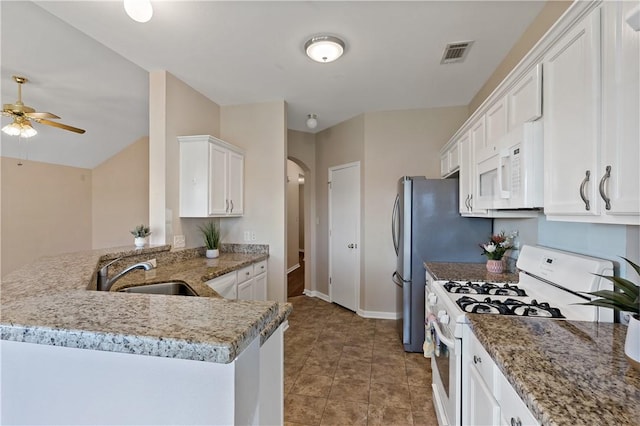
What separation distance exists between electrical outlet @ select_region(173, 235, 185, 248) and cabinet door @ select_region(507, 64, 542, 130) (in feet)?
9.64

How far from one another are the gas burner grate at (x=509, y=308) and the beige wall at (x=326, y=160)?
244 cm

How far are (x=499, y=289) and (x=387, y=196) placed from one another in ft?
6.99

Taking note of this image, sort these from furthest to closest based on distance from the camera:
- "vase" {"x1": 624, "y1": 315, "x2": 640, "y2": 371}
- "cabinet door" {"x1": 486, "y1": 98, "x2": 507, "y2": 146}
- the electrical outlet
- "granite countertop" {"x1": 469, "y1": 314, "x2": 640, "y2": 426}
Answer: the electrical outlet < "cabinet door" {"x1": 486, "y1": 98, "x2": 507, "y2": 146} < "vase" {"x1": 624, "y1": 315, "x2": 640, "y2": 371} < "granite countertop" {"x1": 469, "y1": 314, "x2": 640, "y2": 426}

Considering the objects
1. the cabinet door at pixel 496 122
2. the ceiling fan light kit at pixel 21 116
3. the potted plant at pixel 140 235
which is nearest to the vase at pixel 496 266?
the cabinet door at pixel 496 122

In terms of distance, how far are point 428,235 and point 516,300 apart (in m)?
1.22

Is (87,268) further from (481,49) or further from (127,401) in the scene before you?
(481,49)

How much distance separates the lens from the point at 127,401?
61 centimetres

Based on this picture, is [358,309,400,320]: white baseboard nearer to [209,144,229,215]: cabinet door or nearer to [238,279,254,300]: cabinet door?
[238,279,254,300]: cabinet door

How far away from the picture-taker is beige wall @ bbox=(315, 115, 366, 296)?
4.09 m

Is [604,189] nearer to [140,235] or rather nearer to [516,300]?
[516,300]

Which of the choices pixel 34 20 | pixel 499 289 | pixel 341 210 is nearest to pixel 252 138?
pixel 341 210

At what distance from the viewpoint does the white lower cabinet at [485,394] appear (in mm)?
899

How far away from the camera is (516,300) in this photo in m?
1.62

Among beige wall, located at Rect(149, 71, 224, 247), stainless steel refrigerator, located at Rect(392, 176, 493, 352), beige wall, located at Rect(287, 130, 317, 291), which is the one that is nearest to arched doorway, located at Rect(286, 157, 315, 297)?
beige wall, located at Rect(287, 130, 317, 291)
